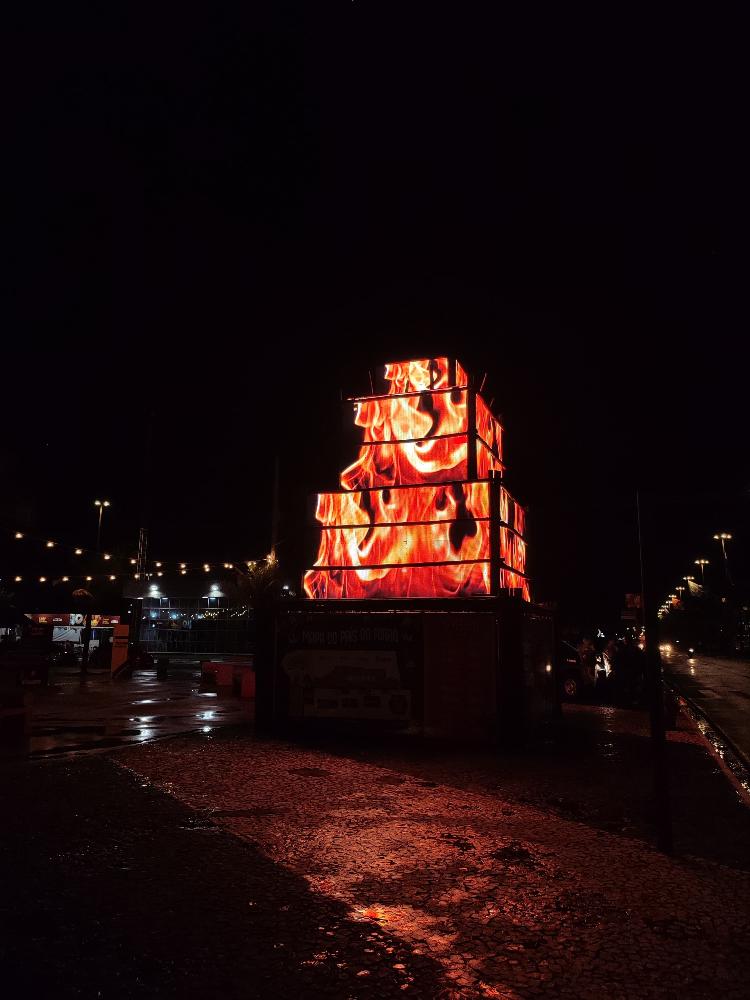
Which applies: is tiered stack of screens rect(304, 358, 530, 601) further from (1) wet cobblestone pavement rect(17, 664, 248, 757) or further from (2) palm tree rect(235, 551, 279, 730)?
(1) wet cobblestone pavement rect(17, 664, 248, 757)

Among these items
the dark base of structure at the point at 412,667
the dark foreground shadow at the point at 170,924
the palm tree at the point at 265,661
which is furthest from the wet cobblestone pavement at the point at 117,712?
the dark foreground shadow at the point at 170,924

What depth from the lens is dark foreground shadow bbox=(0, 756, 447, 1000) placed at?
3.93m

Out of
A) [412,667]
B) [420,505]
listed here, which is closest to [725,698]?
[420,505]

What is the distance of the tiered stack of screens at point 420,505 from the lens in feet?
50.0

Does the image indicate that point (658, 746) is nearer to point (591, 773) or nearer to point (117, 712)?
point (591, 773)

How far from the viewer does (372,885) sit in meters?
5.50

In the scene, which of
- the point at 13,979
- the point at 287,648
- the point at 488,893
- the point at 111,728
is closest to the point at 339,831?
the point at 488,893

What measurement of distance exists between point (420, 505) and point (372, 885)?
11.0 meters

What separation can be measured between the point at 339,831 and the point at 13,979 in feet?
11.9

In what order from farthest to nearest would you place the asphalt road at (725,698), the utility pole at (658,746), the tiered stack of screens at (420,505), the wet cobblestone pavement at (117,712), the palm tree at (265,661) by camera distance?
the tiered stack of screens at (420,505)
the asphalt road at (725,698)
the palm tree at (265,661)
the wet cobblestone pavement at (117,712)
the utility pole at (658,746)

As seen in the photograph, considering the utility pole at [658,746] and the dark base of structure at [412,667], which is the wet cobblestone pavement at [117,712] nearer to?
the dark base of structure at [412,667]

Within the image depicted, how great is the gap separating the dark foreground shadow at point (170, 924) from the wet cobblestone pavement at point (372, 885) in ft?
0.06

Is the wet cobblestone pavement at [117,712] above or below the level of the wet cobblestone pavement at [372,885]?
below

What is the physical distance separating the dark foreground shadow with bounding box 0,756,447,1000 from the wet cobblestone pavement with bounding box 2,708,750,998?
18 millimetres
